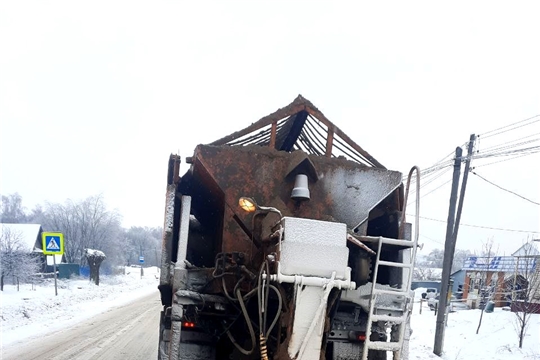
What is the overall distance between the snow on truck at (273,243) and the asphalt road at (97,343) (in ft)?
12.1

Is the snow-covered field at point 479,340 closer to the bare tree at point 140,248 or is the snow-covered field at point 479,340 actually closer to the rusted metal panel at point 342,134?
the rusted metal panel at point 342,134

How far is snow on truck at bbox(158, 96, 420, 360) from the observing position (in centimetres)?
336

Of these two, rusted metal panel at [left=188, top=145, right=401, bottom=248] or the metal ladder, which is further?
rusted metal panel at [left=188, top=145, right=401, bottom=248]

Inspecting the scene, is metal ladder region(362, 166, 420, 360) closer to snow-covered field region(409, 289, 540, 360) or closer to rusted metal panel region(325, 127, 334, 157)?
rusted metal panel region(325, 127, 334, 157)

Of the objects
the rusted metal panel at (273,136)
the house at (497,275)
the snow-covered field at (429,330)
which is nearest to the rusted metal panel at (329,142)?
the rusted metal panel at (273,136)

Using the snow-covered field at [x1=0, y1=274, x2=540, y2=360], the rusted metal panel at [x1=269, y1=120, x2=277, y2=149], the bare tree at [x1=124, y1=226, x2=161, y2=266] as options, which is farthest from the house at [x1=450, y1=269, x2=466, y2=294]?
the bare tree at [x1=124, y1=226, x2=161, y2=266]

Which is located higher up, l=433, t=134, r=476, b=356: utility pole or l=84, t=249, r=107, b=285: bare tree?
l=433, t=134, r=476, b=356: utility pole

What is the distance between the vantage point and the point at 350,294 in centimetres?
421

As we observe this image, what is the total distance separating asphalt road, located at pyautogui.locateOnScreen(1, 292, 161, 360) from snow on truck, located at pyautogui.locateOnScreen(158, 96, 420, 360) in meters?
3.68

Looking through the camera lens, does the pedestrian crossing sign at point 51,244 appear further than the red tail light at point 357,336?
Yes

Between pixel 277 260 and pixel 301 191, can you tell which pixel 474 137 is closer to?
pixel 301 191

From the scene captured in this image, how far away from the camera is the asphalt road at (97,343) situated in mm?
7172

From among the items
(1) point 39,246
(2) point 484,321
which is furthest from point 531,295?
(1) point 39,246

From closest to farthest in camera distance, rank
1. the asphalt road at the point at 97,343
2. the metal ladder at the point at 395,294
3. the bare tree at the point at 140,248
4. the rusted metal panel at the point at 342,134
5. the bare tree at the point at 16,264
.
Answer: the metal ladder at the point at 395,294
the rusted metal panel at the point at 342,134
the asphalt road at the point at 97,343
the bare tree at the point at 16,264
the bare tree at the point at 140,248
